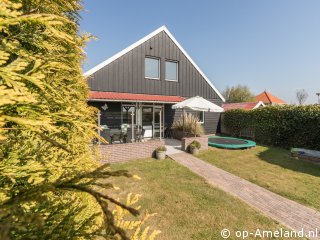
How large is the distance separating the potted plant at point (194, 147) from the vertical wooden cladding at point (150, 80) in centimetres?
690

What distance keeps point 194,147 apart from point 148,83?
25.0 feet

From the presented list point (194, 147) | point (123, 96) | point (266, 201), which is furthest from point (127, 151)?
point (266, 201)

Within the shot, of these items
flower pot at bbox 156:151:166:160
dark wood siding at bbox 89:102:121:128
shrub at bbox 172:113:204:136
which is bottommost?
flower pot at bbox 156:151:166:160

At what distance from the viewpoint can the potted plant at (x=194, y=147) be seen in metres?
12.6

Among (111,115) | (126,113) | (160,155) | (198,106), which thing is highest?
(198,106)

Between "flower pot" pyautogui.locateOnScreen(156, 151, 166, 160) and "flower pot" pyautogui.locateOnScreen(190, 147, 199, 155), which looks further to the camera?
"flower pot" pyautogui.locateOnScreen(190, 147, 199, 155)

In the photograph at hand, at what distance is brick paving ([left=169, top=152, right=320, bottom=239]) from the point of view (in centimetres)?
546

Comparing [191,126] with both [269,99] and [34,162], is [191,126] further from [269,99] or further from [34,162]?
[269,99]

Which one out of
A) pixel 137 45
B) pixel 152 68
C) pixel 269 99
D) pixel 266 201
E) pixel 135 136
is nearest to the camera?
pixel 266 201

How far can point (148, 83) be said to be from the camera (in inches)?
693

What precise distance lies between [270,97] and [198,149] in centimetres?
4819

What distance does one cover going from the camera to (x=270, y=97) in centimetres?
5250

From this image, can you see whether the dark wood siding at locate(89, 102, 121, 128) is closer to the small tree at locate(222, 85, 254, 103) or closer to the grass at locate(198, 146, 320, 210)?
the grass at locate(198, 146, 320, 210)

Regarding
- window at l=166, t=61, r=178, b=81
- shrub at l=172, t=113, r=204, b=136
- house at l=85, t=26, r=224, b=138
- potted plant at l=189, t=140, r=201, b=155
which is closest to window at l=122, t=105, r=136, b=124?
house at l=85, t=26, r=224, b=138
